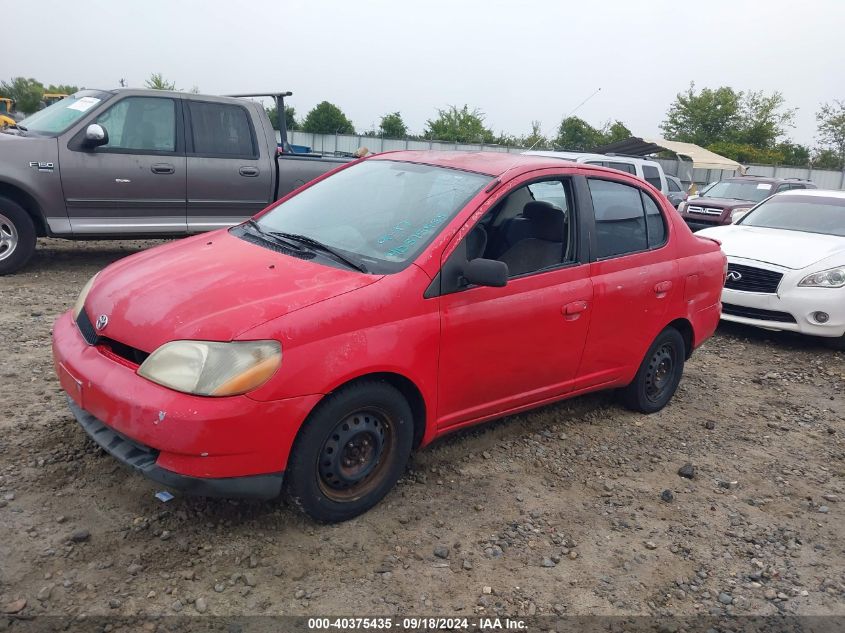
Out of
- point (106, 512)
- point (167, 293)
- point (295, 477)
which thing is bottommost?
point (106, 512)

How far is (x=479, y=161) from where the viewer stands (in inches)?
165

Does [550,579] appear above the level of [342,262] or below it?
below

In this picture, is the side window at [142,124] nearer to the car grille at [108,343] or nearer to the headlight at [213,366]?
the car grille at [108,343]

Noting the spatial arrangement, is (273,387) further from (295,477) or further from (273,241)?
(273,241)

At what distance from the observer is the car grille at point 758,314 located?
7.24 metres

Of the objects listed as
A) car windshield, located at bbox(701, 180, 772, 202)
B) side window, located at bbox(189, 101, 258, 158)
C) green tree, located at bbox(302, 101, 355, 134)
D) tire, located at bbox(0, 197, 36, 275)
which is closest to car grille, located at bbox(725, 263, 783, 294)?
side window, located at bbox(189, 101, 258, 158)

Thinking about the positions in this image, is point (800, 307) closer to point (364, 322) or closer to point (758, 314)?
point (758, 314)

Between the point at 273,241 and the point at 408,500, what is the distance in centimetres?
153

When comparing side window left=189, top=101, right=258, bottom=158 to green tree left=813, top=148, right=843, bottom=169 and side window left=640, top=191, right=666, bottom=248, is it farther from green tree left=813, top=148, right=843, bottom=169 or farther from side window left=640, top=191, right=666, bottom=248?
green tree left=813, top=148, right=843, bottom=169

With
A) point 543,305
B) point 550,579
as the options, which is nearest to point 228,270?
point 543,305

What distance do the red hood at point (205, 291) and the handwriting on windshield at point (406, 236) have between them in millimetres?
277

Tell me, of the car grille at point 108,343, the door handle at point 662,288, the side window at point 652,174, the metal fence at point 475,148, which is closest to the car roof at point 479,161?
the door handle at point 662,288

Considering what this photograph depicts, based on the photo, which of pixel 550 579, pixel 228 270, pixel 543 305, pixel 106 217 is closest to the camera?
pixel 550 579

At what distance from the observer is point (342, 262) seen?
352 centimetres
